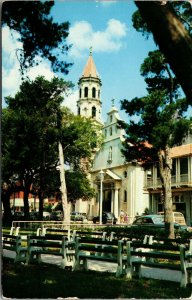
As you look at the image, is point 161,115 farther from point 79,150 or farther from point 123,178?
point 123,178

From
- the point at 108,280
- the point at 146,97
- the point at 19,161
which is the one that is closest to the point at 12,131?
the point at 19,161

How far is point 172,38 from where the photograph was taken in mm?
4410

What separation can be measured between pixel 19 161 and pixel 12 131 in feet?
7.26

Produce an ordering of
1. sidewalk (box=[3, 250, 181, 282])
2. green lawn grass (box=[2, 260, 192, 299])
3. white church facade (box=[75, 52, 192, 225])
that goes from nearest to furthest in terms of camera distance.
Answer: green lawn grass (box=[2, 260, 192, 299])
sidewalk (box=[3, 250, 181, 282])
white church facade (box=[75, 52, 192, 225])

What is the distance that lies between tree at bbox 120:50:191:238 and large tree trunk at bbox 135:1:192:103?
11.7 metres

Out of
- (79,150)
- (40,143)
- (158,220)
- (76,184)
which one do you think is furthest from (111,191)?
(158,220)

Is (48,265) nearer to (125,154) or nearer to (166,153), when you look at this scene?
(166,153)

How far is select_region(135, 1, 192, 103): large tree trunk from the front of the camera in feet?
14.2

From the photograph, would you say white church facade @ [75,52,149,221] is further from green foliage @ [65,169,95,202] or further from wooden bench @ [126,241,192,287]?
wooden bench @ [126,241,192,287]

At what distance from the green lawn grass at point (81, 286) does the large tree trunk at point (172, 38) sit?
372cm

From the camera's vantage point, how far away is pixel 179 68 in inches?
171

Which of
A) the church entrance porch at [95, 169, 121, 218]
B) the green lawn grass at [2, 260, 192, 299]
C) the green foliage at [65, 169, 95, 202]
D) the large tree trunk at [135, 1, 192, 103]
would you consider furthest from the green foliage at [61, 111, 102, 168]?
the large tree trunk at [135, 1, 192, 103]

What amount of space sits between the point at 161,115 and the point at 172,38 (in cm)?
1238

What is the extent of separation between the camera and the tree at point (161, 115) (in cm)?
1625
